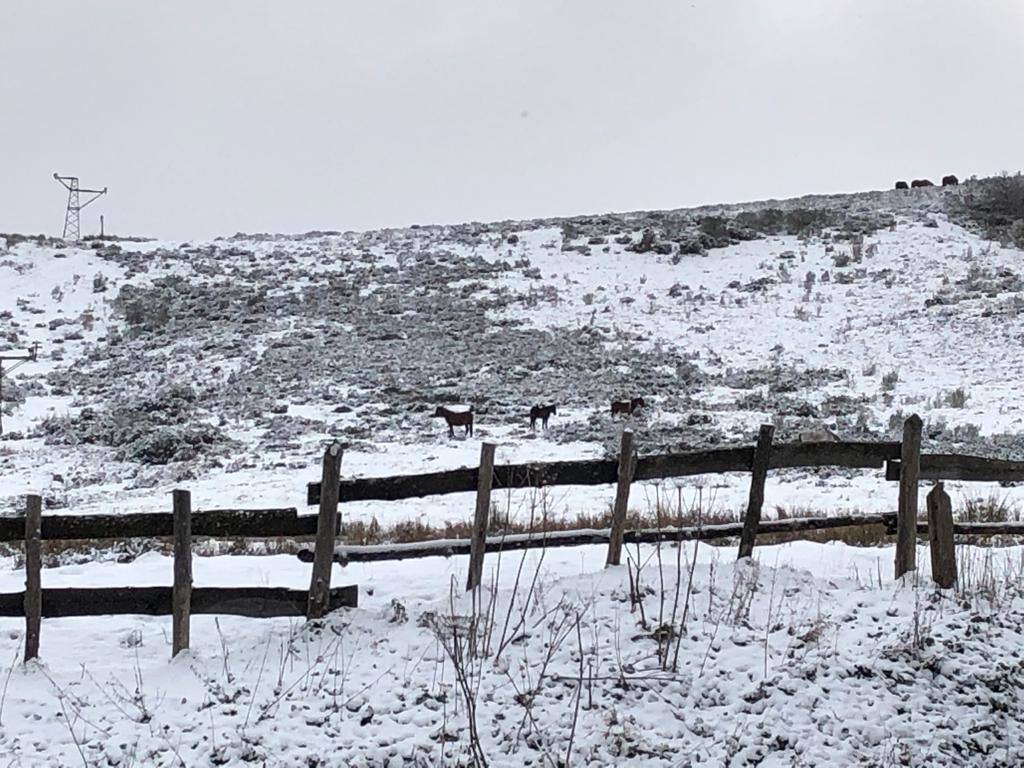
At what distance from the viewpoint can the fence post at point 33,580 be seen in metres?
6.27

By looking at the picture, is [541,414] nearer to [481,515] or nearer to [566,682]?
[481,515]

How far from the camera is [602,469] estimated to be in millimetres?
7742

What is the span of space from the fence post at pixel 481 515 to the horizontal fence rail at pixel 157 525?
128cm

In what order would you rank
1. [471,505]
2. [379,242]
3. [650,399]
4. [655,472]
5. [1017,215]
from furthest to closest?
[379,242] → [1017,215] → [650,399] → [471,505] → [655,472]

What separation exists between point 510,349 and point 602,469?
21.4 metres

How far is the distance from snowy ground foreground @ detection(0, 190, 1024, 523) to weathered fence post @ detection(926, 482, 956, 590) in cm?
533

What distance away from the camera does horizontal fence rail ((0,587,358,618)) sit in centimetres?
648

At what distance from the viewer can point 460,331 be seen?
102ft

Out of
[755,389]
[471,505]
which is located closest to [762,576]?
[471,505]

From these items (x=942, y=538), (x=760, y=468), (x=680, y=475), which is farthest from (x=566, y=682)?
(x=942, y=538)

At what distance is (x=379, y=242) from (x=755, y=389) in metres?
25.0

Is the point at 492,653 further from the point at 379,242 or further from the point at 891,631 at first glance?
the point at 379,242

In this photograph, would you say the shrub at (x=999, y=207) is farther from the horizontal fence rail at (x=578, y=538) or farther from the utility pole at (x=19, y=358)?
the utility pole at (x=19, y=358)

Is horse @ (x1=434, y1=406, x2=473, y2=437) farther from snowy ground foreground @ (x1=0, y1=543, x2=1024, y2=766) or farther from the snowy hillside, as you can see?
snowy ground foreground @ (x1=0, y1=543, x2=1024, y2=766)
